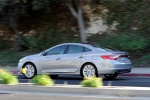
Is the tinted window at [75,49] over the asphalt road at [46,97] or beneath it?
over

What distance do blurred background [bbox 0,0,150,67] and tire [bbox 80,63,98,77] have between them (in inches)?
237

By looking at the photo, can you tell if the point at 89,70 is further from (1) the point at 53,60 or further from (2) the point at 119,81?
(1) the point at 53,60

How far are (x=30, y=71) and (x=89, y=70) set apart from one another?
2.90 meters

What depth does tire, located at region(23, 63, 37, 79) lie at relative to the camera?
676 inches

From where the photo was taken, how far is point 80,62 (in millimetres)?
15883

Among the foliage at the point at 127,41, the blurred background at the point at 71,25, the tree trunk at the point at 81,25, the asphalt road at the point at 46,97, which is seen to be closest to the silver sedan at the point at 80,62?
the foliage at the point at 127,41

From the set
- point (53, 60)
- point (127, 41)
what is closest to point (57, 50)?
point (53, 60)

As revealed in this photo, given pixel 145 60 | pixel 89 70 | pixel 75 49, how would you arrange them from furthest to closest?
1. pixel 145 60
2. pixel 75 49
3. pixel 89 70

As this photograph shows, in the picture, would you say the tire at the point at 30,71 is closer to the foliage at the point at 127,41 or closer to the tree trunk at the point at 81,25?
the foliage at the point at 127,41

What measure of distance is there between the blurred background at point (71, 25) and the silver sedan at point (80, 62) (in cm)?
570

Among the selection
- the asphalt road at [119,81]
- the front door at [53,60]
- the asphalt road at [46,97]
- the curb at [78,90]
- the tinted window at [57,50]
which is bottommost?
the asphalt road at [46,97]

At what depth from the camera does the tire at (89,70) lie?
15.6m

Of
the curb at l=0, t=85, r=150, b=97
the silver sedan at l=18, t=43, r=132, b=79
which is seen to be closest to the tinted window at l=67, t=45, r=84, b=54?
the silver sedan at l=18, t=43, r=132, b=79

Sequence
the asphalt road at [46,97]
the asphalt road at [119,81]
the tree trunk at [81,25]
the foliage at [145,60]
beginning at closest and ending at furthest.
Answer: the asphalt road at [46,97] < the asphalt road at [119,81] < the foliage at [145,60] < the tree trunk at [81,25]
